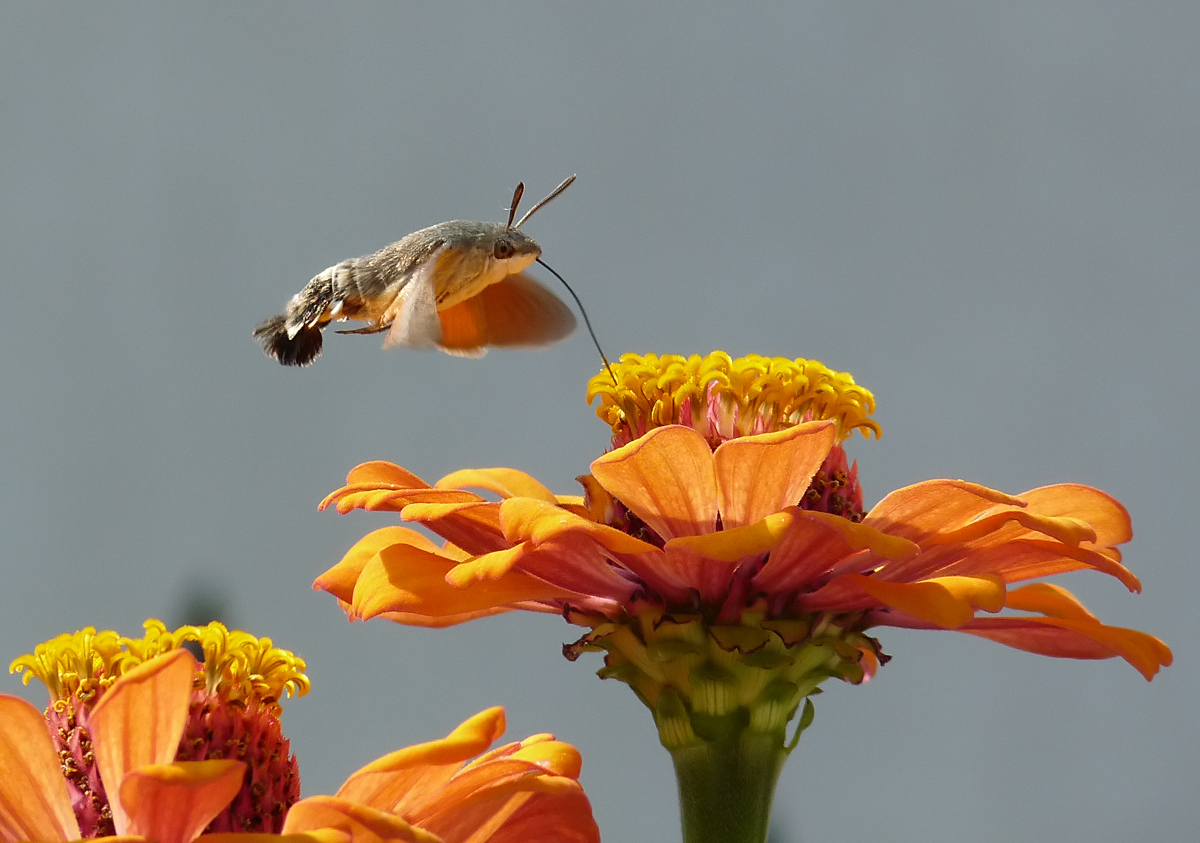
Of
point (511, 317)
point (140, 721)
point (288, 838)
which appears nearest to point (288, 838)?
point (288, 838)

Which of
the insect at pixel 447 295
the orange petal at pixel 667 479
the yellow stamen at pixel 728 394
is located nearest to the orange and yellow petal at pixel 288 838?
the orange petal at pixel 667 479

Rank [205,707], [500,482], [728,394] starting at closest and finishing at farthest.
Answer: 1. [205,707]
2. [728,394]
3. [500,482]

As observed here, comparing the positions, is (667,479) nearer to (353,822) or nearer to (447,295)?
(353,822)

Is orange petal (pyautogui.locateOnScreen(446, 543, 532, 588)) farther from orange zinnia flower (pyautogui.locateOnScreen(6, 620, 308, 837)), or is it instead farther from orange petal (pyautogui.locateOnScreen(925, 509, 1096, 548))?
orange petal (pyautogui.locateOnScreen(925, 509, 1096, 548))

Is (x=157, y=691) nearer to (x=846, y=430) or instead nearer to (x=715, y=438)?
(x=715, y=438)

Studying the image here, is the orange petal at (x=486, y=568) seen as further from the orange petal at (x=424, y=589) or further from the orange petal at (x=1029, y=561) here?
the orange petal at (x=1029, y=561)

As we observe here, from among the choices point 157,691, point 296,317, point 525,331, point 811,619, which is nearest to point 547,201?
point 525,331
